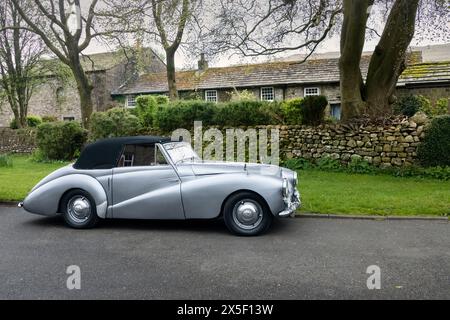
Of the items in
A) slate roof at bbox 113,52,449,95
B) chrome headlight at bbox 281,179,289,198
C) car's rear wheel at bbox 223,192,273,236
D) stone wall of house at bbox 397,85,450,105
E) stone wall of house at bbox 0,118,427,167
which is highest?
slate roof at bbox 113,52,449,95

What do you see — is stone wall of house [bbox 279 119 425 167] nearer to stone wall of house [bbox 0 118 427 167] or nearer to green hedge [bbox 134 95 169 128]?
stone wall of house [bbox 0 118 427 167]

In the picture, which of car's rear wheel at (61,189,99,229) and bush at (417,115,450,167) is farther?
bush at (417,115,450,167)

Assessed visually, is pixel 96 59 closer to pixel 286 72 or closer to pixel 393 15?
pixel 286 72

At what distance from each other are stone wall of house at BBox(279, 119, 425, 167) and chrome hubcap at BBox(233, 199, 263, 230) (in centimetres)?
758

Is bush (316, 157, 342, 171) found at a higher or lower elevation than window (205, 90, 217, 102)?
lower

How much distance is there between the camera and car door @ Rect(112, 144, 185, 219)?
6.38 metres

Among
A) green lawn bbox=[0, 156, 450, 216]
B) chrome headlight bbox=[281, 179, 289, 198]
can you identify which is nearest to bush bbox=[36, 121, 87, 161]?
green lawn bbox=[0, 156, 450, 216]

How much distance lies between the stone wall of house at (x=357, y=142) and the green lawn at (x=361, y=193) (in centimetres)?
103

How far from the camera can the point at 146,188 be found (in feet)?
21.4

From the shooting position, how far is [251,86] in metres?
29.4

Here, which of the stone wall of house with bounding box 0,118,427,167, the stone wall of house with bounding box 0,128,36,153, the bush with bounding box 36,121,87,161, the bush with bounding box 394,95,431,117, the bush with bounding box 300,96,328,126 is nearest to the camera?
the stone wall of house with bounding box 0,118,427,167

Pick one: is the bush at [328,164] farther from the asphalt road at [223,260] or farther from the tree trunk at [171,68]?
the tree trunk at [171,68]

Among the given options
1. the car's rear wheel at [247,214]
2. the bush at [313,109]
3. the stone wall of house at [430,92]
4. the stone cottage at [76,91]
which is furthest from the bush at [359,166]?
the stone cottage at [76,91]

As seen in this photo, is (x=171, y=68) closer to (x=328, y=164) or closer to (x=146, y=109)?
(x=146, y=109)
